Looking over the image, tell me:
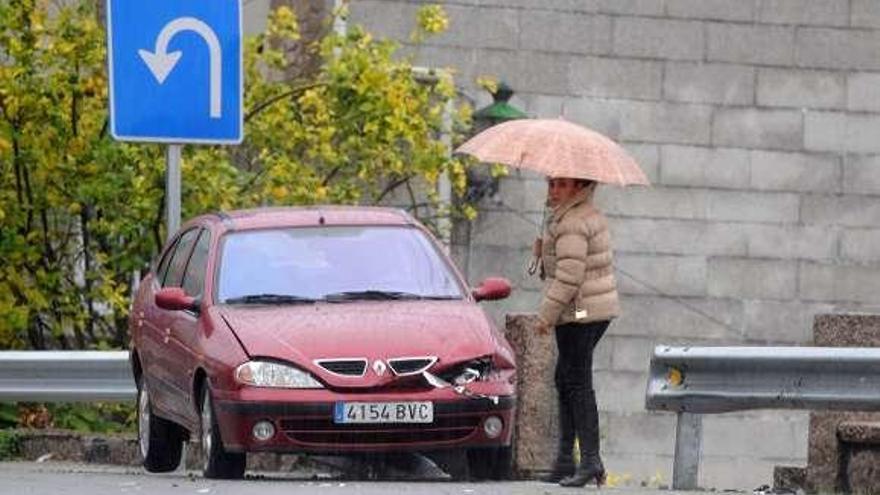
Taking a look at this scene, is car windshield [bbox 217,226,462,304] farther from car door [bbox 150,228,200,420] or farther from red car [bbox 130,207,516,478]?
car door [bbox 150,228,200,420]

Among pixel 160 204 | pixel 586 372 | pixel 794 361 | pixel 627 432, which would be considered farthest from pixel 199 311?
pixel 627 432

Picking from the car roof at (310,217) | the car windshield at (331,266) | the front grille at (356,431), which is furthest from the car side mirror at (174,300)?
the front grille at (356,431)

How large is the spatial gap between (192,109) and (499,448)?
9.01ft

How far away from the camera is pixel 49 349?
65.3 ft

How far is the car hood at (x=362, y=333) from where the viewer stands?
13.9 metres

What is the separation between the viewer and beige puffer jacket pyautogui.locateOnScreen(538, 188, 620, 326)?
14.0 meters

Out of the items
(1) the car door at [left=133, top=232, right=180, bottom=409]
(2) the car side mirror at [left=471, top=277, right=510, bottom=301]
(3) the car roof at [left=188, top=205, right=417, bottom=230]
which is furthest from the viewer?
(1) the car door at [left=133, top=232, right=180, bottom=409]

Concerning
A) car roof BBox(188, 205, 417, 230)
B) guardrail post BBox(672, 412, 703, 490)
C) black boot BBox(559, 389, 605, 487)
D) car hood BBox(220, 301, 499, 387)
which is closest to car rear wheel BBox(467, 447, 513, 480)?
black boot BBox(559, 389, 605, 487)

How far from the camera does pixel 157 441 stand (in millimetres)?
16000

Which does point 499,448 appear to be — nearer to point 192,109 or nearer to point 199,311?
point 199,311

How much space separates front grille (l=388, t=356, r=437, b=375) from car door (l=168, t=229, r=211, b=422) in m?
1.08

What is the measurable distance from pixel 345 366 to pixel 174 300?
1252 millimetres

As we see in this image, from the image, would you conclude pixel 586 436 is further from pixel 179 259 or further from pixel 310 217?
pixel 179 259

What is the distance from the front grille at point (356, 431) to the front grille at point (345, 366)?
0.75ft
